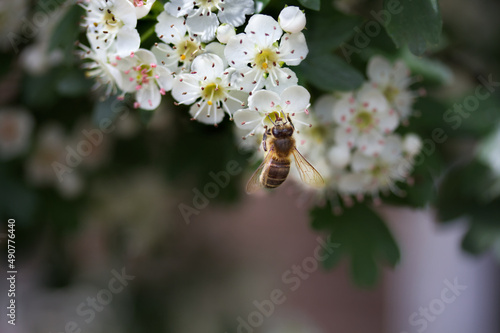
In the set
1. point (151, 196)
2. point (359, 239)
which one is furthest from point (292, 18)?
point (151, 196)

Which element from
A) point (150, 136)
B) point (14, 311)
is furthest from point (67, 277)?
point (150, 136)

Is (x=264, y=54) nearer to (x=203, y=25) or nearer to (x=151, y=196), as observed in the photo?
(x=203, y=25)

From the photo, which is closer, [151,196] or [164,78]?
[164,78]

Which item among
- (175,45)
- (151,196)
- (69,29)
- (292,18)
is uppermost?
(292,18)

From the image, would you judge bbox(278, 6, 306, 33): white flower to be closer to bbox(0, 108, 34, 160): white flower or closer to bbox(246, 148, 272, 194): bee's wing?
bbox(246, 148, 272, 194): bee's wing

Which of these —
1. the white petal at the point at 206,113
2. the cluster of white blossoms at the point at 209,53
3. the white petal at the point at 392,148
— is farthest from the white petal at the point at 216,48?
the white petal at the point at 392,148

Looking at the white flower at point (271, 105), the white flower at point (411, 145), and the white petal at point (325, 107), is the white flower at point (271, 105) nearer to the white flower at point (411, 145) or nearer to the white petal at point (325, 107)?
the white petal at point (325, 107)

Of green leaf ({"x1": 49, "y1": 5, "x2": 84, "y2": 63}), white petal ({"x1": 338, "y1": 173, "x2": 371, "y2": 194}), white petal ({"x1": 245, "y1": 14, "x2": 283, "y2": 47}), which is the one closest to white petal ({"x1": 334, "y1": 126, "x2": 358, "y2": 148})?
white petal ({"x1": 338, "y1": 173, "x2": 371, "y2": 194})
